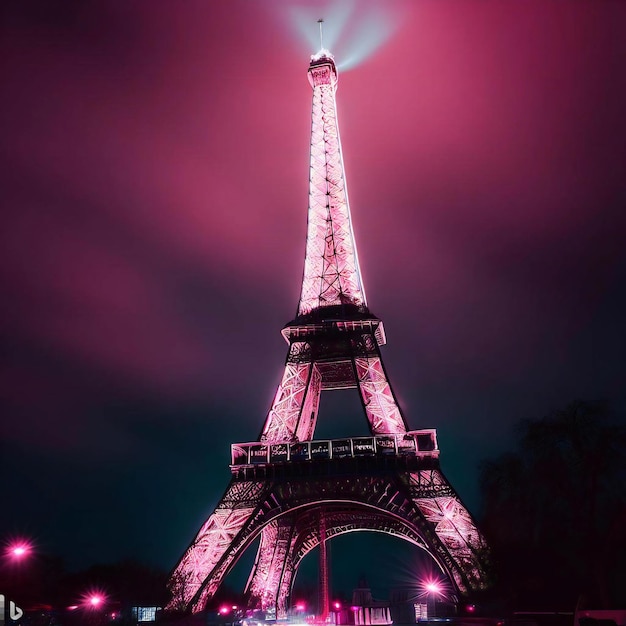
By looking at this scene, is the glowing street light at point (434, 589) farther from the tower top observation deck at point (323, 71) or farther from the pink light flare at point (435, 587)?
the tower top observation deck at point (323, 71)

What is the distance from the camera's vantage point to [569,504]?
75.3ft

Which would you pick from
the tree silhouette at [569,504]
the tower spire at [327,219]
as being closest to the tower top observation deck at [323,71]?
the tower spire at [327,219]

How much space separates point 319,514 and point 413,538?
8.46 m

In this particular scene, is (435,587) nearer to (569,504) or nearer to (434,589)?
(434,589)

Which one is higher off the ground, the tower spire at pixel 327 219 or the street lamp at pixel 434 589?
the tower spire at pixel 327 219

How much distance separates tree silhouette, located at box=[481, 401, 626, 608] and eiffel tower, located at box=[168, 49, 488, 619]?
4409 mm

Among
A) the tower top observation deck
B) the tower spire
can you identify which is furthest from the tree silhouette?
the tower top observation deck

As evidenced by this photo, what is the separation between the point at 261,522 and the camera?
3219cm

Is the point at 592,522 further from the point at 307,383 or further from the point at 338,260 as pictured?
the point at 338,260

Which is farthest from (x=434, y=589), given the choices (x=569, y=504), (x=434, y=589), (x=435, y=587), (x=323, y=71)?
(x=323, y=71)

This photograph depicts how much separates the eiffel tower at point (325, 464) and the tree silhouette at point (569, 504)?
14.5 ft

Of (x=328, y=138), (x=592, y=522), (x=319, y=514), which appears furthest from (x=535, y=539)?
(x=328, y=138)

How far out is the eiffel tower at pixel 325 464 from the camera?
3056cm

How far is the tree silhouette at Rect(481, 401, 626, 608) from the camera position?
22438 millimetres
